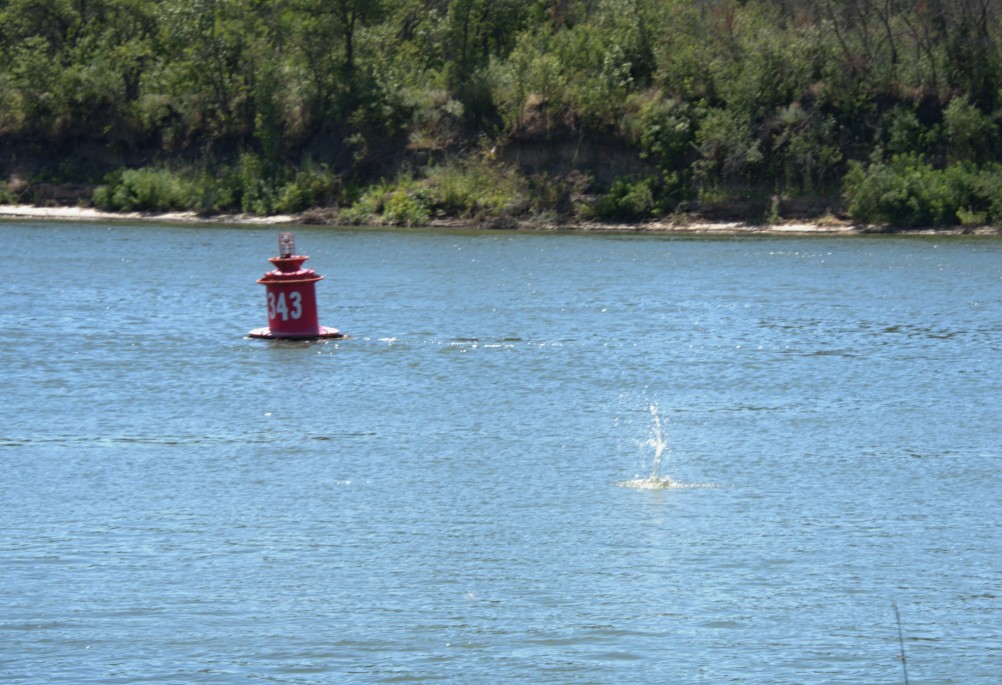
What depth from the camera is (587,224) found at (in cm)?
5400

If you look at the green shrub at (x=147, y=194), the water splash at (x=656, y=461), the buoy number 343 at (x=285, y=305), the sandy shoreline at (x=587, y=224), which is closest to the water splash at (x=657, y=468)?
the water splash at (x=656, y=461)

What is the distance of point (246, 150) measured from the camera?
206 ft

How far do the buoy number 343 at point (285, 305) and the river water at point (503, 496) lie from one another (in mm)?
836

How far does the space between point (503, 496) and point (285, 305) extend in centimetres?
1100

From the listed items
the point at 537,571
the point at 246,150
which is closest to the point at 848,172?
the point at 246,150

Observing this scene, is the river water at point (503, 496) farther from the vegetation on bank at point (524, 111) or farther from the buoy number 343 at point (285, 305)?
the vegetation on bank at point (524, 111)

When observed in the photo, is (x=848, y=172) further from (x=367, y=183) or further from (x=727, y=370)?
(x=727, y=370)

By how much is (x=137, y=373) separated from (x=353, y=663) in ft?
39.5

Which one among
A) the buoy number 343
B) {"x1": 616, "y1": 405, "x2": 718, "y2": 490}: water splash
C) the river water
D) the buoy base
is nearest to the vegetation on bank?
the river water

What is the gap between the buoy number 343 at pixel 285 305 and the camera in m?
23.8

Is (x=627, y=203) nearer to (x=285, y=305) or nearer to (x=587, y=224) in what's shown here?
(x=587, y=224)

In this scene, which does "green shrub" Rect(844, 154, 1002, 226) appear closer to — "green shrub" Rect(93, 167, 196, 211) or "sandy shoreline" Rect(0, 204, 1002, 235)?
"sandy shoreline" Rect(0, 204, 1002, 235)

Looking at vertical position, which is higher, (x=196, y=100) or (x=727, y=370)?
(x=196, y=100)

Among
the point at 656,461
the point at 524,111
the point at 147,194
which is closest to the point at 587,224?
the point at 524,111
